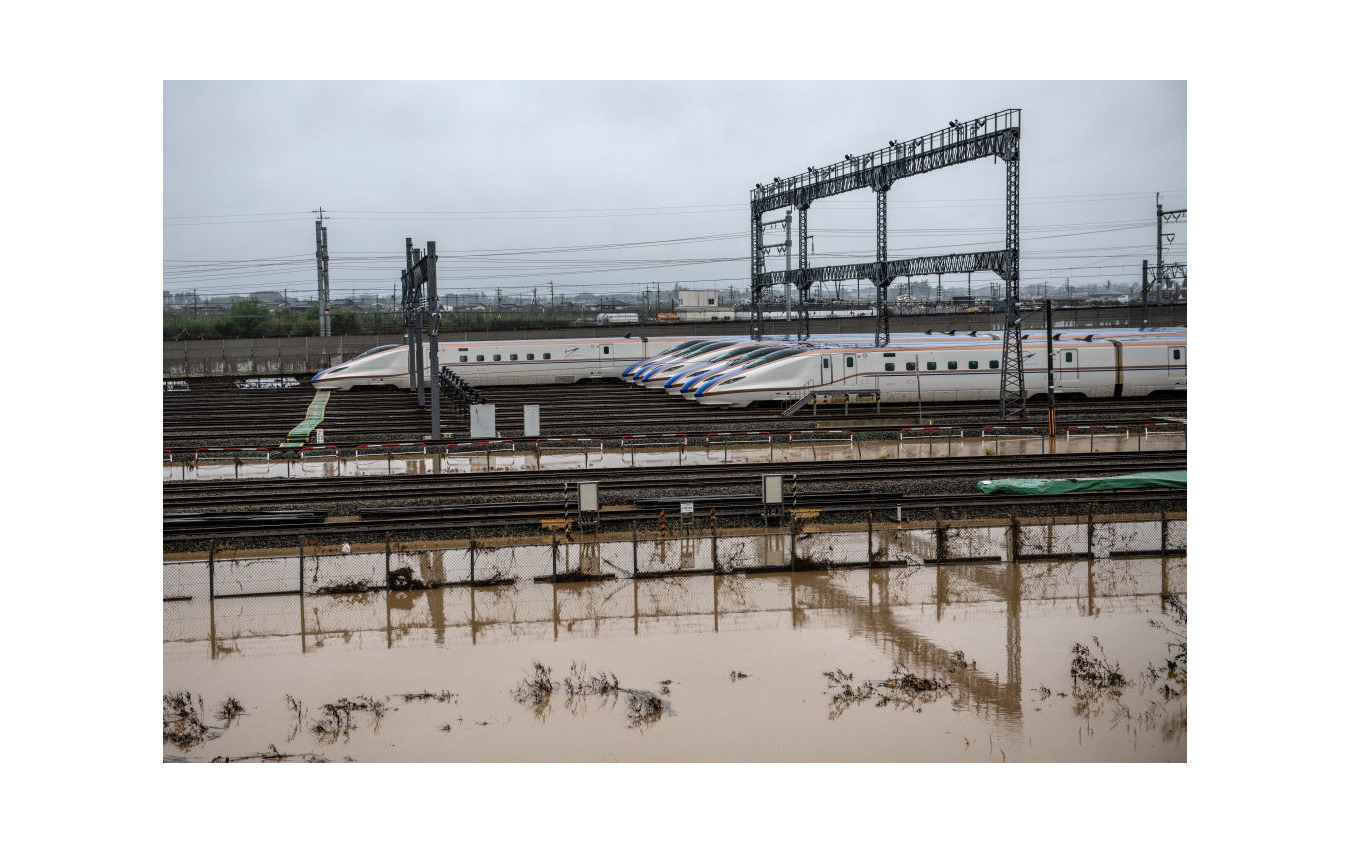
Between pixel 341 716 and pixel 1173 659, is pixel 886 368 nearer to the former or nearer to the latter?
pixel 1173 659

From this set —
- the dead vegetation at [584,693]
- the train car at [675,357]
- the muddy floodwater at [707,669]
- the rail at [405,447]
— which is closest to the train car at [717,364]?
the train car at [675,357]

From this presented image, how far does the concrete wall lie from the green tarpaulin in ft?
123

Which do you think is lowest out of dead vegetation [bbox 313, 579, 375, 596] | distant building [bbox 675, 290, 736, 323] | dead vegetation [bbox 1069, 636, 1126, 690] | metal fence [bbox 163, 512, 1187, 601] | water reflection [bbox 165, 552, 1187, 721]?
dead vegetation [bbox 1069, 636, 1126, 690]

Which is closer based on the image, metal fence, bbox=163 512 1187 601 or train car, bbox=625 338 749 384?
metal fence, bbox=163 512 1187 601

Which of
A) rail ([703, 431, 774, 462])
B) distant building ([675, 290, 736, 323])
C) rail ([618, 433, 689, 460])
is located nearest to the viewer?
rail ([703, 431, 774, 462])

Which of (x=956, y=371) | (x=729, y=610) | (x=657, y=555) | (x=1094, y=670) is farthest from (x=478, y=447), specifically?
(x=1094, y=670)

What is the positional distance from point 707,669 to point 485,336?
170ft

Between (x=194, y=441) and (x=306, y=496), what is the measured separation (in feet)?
38.5

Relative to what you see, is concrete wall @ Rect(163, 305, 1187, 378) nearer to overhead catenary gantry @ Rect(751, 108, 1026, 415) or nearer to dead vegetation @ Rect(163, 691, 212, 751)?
overhead catenary gantry @ Rect(751, 108, 1026, 415)

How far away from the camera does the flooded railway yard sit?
11.6 m

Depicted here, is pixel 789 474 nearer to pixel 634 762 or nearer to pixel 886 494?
pixel 886 494

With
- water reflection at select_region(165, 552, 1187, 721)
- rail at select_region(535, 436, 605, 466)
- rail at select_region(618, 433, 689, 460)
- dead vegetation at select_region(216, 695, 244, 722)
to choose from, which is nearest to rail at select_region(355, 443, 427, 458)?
rail at select_region(535, 436, 605, 466)

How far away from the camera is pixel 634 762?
1109cm

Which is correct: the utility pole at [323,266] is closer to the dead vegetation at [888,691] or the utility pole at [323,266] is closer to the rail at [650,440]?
the rail at [650,440]
